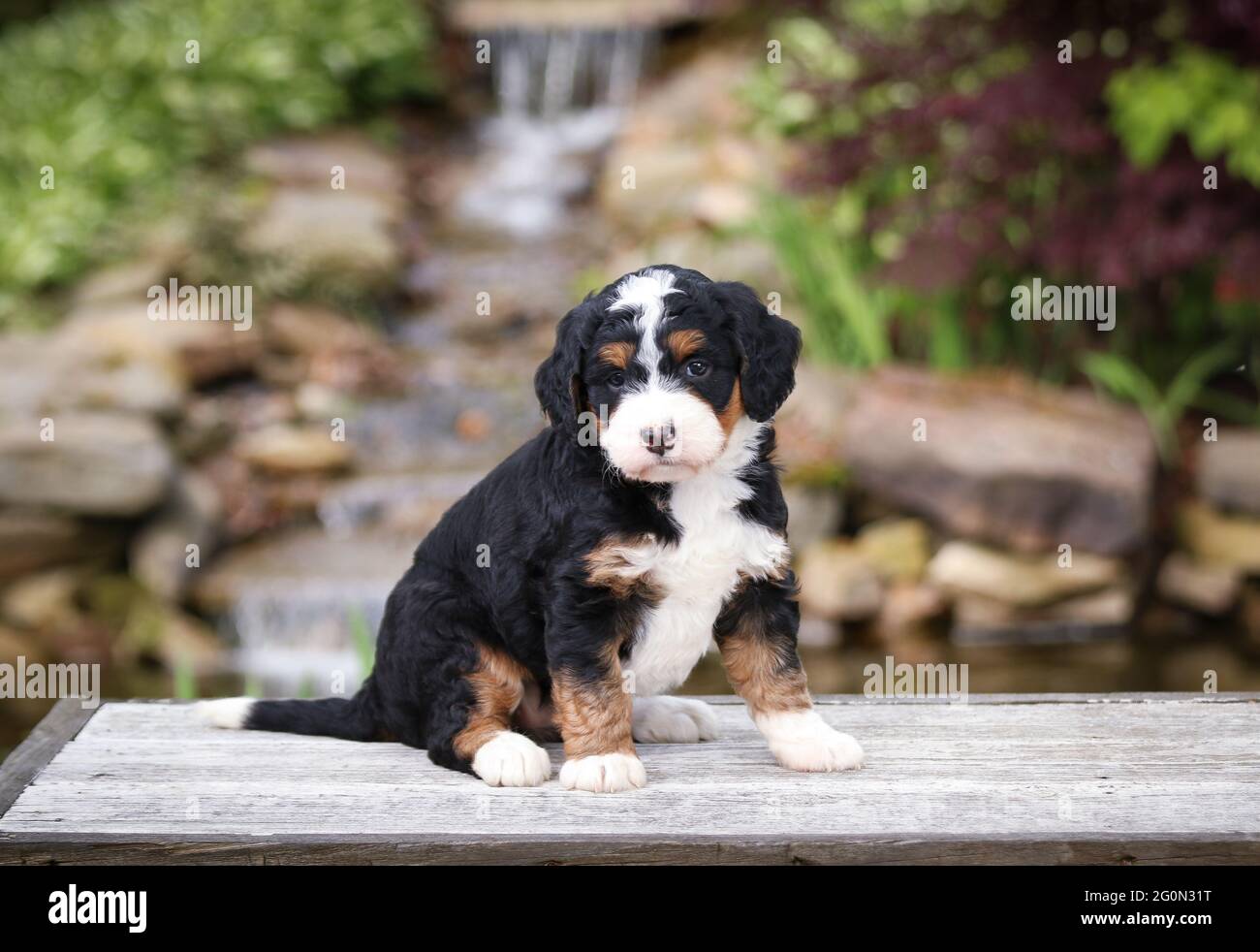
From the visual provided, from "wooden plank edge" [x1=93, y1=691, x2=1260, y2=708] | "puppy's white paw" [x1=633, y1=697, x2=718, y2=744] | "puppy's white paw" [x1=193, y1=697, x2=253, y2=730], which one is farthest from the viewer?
"wooden plank edge" [x1=93, y1=691, x2=1260, y2=708]

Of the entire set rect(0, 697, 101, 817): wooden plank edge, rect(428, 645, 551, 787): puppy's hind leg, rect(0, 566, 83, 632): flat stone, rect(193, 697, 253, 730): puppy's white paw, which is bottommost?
rect(0, 566, 83, 632): flat stone

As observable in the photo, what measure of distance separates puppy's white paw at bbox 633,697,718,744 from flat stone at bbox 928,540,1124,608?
5270 millimetres

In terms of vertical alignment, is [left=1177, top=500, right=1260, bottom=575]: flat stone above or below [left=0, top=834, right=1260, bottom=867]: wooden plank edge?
above

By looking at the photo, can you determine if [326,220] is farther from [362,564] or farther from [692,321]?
[692,321]

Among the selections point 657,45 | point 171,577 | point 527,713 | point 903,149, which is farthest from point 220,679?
point 657,45

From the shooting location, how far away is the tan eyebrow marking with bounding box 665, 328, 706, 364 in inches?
→ 135

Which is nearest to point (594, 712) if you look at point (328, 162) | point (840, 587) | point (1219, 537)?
point (840, 587)

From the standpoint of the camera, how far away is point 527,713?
163 inches

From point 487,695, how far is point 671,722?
2.21 ft

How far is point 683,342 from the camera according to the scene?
Result: 3443 millimetres

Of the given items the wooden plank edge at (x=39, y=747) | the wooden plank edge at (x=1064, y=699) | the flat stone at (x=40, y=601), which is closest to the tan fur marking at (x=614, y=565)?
the wooden plank edge at (x=1064, y=699)

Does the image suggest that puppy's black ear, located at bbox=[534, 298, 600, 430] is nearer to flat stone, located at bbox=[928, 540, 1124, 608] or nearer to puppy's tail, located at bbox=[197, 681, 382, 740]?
puppy's tail, located at bbox=[197, 681, 382, 740]

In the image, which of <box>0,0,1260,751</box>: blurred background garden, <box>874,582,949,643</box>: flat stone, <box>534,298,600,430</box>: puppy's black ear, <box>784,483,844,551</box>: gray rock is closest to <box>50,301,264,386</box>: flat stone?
<box>0,0,1260,751</box>: blurred background garden
